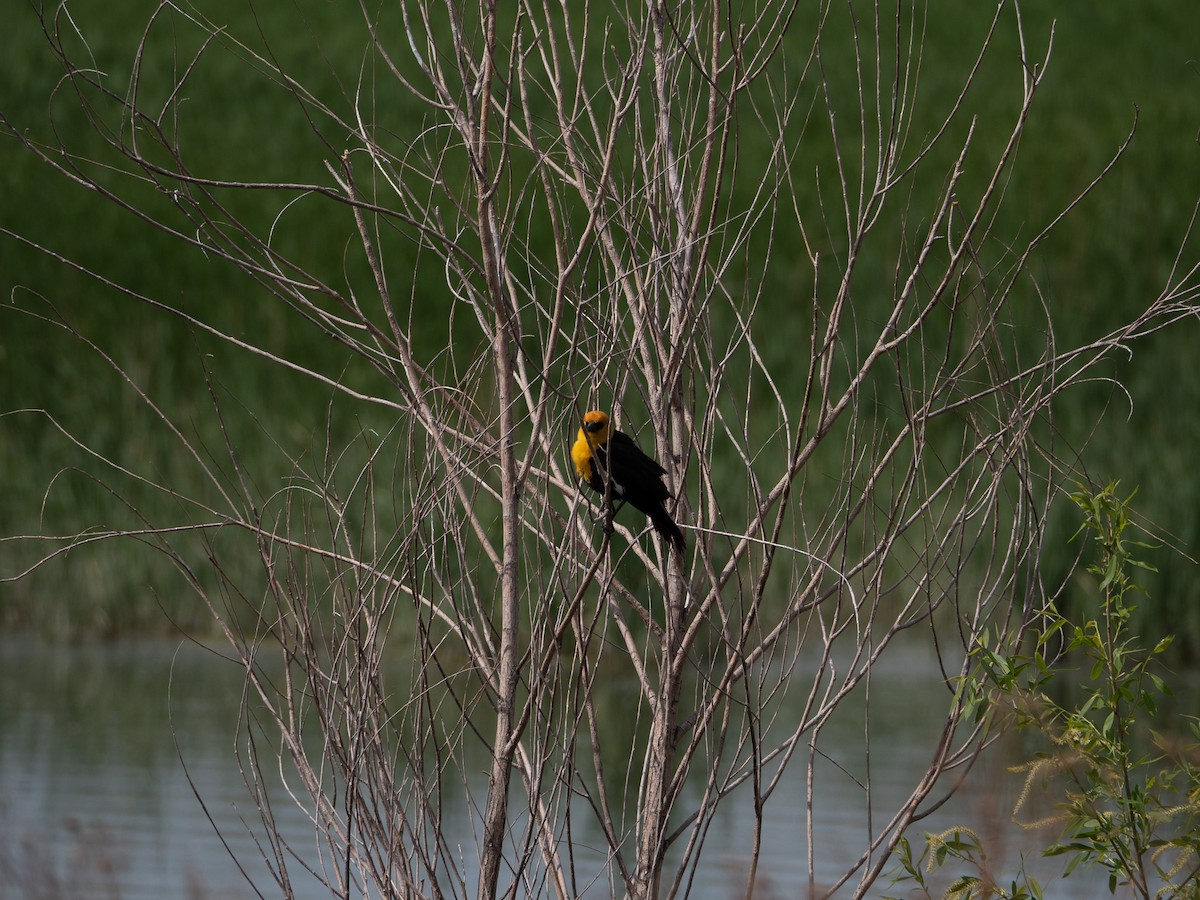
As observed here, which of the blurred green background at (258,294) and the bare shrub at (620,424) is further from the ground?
the blurred green background at (258,294)

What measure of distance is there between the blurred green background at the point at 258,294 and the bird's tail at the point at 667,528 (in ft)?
8.13

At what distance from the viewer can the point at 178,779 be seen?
6.43 m

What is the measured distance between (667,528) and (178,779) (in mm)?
4078

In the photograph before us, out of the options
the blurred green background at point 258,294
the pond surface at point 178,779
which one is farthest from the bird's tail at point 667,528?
the blurred green background at point 258,294

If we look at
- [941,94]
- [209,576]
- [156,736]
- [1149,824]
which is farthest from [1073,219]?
[1149,824]

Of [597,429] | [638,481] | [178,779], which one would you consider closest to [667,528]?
[638,481]

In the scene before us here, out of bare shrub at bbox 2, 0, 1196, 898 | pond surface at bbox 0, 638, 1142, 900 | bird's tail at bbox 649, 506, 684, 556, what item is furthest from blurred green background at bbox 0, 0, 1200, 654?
bird's tail at bbox 649, 506, 684, 556

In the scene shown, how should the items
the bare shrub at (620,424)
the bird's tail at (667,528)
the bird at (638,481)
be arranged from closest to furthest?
the bare shrub at (620,424)
the bird's tail at (667,528)
the bird at (638,481)

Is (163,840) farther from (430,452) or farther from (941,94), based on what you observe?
(941,94)

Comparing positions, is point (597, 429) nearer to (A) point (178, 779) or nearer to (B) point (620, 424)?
(B) point (620, 424)

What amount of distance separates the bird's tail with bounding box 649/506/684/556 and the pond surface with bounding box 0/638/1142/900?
1099mm

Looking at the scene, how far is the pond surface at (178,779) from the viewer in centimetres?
526

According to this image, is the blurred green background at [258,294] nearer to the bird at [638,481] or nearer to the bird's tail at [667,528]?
the bird at [638,481]

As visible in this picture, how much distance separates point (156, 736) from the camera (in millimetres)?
6996
